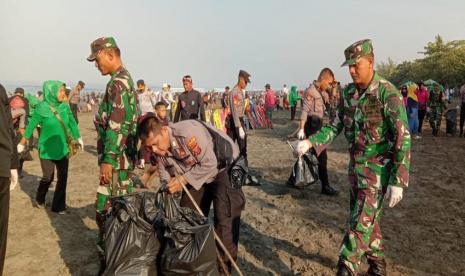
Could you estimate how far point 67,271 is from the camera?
3951mm

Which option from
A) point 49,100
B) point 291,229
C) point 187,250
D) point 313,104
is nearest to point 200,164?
point 187,250

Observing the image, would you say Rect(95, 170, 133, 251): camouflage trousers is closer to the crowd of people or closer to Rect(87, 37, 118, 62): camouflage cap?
the crowd of people

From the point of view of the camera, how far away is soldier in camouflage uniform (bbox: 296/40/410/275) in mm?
3045

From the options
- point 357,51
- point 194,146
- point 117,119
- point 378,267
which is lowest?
point 378,267

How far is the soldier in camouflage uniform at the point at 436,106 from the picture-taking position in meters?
14.2

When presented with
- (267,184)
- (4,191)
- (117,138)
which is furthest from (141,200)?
(267,184)

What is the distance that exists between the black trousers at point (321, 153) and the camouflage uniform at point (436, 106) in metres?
9.77

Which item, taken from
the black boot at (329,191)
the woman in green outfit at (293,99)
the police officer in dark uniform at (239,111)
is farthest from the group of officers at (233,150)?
the woman in green outfit at (293,99)

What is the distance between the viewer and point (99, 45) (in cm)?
365

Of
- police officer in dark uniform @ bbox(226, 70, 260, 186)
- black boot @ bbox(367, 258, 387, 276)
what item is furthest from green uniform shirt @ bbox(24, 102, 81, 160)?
black boot @ bbox(367, 258, 387, 276)

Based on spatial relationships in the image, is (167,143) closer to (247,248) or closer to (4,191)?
(4,191)

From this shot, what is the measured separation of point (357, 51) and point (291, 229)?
108 inches

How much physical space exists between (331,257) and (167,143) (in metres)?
2.34

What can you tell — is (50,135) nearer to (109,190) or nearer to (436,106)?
(109,190)
